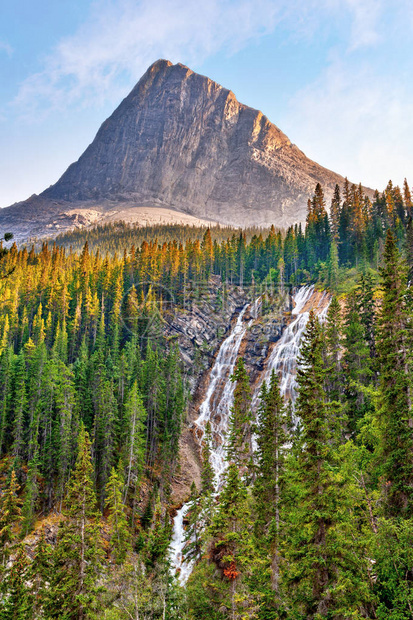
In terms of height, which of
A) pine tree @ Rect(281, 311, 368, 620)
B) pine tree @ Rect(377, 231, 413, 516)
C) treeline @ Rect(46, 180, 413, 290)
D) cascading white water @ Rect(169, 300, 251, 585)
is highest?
treeline @ Rect(46, 180, 413, 290)

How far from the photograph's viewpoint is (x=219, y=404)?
247 feet

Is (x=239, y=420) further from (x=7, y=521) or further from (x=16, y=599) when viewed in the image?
(x=7, y=521)

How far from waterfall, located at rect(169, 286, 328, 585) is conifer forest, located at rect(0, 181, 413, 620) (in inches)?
16.6

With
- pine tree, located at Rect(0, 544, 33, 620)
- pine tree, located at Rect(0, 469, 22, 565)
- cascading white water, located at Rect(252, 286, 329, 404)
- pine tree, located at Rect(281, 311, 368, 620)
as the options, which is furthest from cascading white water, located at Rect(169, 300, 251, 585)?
pine tree, located at Rect(281, 311, 368, 620)

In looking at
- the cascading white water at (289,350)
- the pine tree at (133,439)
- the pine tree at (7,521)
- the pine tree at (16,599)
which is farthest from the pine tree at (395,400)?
the cascading white water at (289,350)

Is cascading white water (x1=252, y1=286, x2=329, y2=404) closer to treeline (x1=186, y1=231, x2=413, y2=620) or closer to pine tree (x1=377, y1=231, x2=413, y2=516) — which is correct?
treeline (x1=186, y1=231, x2=413, y2=620)

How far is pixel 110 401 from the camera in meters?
51.5

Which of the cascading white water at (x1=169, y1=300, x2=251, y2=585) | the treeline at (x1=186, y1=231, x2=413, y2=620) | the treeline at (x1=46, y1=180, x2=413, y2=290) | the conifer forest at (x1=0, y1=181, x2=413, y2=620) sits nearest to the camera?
the treeline at (x1=186, y1=231, x2=413, y2=620)

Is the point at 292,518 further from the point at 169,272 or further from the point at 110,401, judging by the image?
the point at 169,272

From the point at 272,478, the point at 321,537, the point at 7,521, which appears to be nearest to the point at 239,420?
the point at 272,478

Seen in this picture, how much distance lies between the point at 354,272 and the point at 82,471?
7259cm

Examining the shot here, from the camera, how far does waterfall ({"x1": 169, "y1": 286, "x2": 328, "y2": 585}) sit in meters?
68.4

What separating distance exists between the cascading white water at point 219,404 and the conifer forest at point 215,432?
0.34m

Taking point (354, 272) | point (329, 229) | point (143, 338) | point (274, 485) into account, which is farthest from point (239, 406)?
point (329, 229)
